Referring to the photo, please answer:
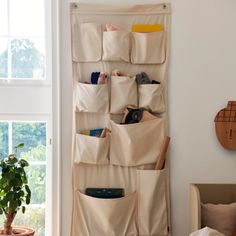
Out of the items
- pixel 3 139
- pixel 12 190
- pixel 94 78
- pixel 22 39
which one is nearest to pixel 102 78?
pixel 94 78

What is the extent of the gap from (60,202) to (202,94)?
3.64ft

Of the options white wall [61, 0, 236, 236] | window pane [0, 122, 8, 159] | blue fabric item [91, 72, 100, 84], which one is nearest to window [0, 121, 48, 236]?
window pane [0, 122, 8, 159]

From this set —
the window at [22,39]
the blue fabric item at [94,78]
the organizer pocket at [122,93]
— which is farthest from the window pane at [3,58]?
the organizer pocket at [122,93]

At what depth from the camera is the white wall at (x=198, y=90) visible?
132 inches

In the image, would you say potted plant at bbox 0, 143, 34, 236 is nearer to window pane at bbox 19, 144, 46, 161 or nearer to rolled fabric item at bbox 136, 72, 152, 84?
window pane at bbox 19, 144, 46, 161

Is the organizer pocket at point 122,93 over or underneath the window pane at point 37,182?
over

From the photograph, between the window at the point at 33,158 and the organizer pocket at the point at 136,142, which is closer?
the organizer pocket at the point at 136,142

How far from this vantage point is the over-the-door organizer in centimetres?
324

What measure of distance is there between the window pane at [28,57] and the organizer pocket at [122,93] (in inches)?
19.5

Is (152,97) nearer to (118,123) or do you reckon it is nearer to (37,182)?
(118,123)

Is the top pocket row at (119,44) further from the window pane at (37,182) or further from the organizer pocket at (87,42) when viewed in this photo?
the window pane at (37,182)

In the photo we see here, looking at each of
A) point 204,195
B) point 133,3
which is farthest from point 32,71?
point 204,195

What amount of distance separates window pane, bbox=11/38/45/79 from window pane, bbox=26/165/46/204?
59 cm

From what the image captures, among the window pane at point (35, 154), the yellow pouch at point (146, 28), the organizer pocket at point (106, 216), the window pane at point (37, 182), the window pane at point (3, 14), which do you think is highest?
the window pane at point (3, 14)
